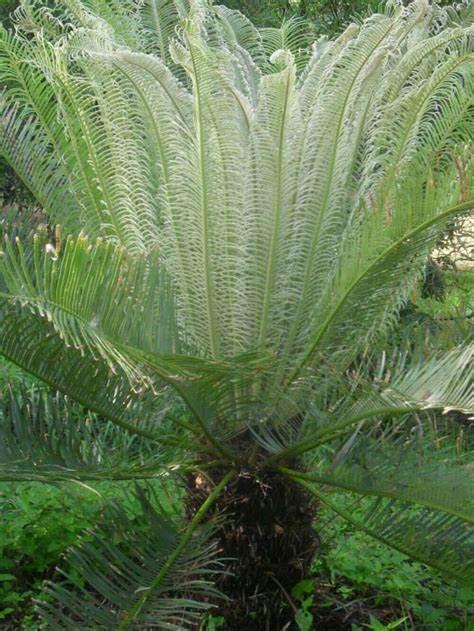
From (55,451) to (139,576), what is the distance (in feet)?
1.77

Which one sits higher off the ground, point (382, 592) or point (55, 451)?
point (55, 451)

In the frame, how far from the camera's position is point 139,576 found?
10.5 ft

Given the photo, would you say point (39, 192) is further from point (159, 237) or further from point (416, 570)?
point (416, 570)

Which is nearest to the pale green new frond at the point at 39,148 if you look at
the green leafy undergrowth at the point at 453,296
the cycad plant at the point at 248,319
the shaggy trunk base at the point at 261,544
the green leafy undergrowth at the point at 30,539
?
the cycad plant at the point at 248,319

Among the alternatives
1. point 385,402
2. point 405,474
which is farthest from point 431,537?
point 385,402

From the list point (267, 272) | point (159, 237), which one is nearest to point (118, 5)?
point (159, 237)

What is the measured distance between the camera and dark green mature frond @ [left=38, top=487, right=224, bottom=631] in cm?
298

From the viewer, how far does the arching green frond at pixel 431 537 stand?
334 cm

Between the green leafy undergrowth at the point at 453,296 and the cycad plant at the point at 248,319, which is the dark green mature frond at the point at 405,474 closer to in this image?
the cycad plant at the point at 248,319

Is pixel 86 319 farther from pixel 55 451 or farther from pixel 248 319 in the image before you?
pixel 248 319

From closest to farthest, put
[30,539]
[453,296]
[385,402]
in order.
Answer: [385,402] → [30,539] → [453,296]

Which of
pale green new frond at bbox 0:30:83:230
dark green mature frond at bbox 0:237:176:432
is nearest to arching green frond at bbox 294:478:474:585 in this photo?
dark green mature frond at bbox 0:237:176:432

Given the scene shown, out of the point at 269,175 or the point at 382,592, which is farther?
the point at 382,592

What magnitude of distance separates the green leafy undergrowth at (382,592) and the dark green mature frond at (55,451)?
0.97 m
